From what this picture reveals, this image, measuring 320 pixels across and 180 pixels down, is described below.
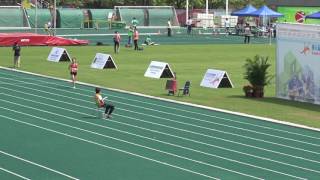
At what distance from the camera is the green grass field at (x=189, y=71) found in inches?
1100

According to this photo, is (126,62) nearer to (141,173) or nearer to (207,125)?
(207,125)

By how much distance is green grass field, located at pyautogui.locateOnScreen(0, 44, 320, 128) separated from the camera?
91.7 feet

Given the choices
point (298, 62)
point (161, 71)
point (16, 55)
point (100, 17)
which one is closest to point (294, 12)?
point (100, 17)

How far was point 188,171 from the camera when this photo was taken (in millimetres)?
16875

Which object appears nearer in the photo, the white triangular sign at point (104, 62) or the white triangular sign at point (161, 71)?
the white triangular sign at point (161, 71)

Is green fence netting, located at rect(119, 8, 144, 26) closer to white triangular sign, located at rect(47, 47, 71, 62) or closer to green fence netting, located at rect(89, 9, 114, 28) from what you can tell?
green fence netting, located at rect(89, 9, 114, 28)

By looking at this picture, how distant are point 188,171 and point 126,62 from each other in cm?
2945

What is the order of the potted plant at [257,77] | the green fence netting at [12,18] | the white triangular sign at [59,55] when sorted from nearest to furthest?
the potted plant at [257,77] → the white triangular sign at [59,55] → the green fence netting at [12,18]

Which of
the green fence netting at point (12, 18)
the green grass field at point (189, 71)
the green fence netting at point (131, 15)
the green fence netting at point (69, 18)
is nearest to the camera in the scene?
the green grass field at point (189, 71)

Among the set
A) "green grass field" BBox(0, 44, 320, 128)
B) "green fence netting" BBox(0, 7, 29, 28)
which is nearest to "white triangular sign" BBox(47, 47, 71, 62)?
"green grass field" BBox(0, 44, 320, 128)

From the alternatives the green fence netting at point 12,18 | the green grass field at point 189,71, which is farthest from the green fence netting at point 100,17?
the green grass field at point 189,71

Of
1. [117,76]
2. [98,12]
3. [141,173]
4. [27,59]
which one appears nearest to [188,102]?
[117,76]

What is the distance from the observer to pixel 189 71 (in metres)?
41.3

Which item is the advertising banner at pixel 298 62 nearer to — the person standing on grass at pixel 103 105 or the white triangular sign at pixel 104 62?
the person standing on grass at pixel 103 105
